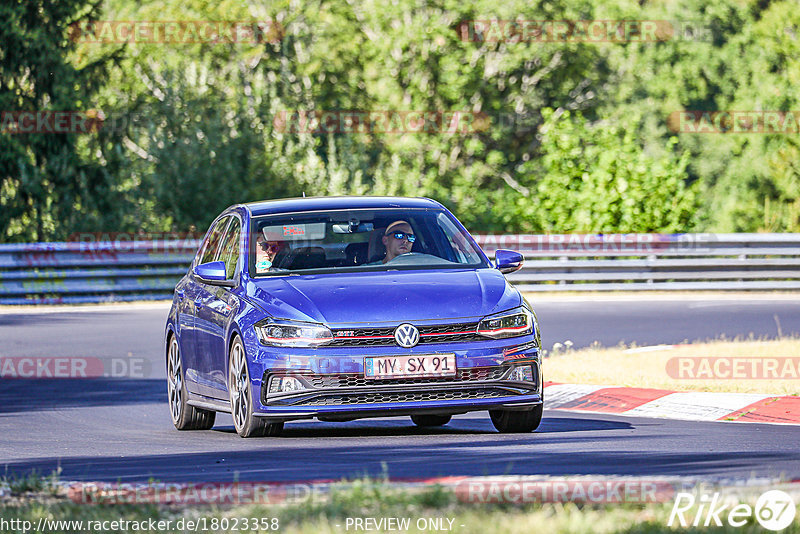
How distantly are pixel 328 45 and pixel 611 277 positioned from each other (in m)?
26.7

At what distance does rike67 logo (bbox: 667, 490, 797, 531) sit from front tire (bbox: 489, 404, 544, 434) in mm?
3901

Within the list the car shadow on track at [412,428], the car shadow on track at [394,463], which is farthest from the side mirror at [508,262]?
the car shadow on track at [394,463]

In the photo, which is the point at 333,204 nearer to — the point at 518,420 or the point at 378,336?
the point at 378,336

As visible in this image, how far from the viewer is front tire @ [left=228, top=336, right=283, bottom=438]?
9812mm

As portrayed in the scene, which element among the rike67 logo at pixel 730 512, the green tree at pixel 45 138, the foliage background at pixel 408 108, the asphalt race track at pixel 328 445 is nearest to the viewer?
the rike67 logo at pixel 730 512

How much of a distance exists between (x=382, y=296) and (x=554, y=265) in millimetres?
18478

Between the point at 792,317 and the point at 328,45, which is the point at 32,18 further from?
the point at 792,317

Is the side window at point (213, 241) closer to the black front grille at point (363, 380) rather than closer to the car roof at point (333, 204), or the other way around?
the car roof at point (333, 204)

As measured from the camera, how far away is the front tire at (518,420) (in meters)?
10.2

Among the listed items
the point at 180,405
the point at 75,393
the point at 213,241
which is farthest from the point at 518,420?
the point at 75,393

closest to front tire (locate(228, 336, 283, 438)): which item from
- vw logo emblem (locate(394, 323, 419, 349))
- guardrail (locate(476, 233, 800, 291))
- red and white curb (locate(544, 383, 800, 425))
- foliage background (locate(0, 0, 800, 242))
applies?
vw logo emblem (locate(394, 323, 419, 349))

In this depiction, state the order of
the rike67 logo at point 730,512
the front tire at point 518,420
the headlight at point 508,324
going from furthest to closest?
1. the front tire at point 518,420
2. the headlight at point 508,324
3. the rike67 logo at point 730,512

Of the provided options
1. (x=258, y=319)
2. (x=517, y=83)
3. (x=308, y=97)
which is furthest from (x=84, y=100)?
(x=258, y=319)

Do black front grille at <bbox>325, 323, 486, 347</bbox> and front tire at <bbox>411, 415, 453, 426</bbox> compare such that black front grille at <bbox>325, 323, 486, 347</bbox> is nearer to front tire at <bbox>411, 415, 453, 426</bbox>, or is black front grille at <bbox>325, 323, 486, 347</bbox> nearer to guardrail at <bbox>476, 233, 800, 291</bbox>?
front tire at <bbox>411, 415, 453, 426</bbox>
